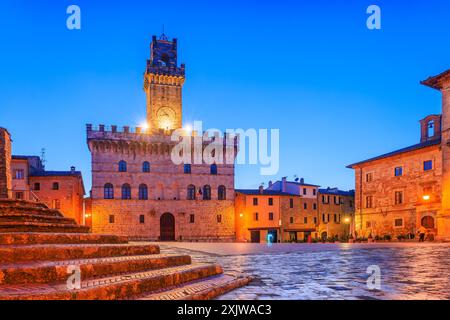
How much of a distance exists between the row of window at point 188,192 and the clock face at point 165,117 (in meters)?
8.56

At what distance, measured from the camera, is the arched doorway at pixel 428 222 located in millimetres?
32906

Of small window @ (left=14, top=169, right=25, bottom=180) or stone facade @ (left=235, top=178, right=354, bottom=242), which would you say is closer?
small window @ (left=14, top=169, right=25, bottom=180)

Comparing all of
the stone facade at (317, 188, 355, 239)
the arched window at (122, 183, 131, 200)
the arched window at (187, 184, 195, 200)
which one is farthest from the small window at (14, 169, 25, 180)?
the stone facade at (317, 188, 355, 239)

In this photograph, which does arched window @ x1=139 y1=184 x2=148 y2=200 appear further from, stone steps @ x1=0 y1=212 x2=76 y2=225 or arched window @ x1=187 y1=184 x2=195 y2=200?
stone steps @ x1=0 y1=212 x2=76 y2=225

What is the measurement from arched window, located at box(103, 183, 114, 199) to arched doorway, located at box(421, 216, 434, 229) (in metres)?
31.9

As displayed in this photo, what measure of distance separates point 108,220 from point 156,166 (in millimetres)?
8183

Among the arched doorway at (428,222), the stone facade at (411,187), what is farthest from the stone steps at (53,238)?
the arched doorway at (428,222)

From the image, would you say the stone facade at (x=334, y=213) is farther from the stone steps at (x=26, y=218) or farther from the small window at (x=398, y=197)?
the stone steps at (x=26, y=218)

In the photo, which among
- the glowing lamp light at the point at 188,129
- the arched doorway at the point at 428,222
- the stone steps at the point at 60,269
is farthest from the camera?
the glowing lamp light at the point at 188,129

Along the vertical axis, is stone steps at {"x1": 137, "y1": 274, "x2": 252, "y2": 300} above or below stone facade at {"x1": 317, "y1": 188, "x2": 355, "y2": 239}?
above

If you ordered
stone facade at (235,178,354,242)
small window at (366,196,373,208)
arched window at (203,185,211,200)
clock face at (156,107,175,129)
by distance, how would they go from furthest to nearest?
stone facade at (235,178,354,242) → clock face at (156,107,175,129) → arched window at (203,185,211,200) → small window at (366,196,373,208)

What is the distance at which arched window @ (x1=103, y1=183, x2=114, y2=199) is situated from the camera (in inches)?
1657

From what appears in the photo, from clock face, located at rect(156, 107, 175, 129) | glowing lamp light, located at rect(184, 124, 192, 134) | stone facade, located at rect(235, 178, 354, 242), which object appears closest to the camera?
glowing lamp light, located at rect(184, 124, 192, 134)

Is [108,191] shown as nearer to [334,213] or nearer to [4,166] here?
[4,166]
